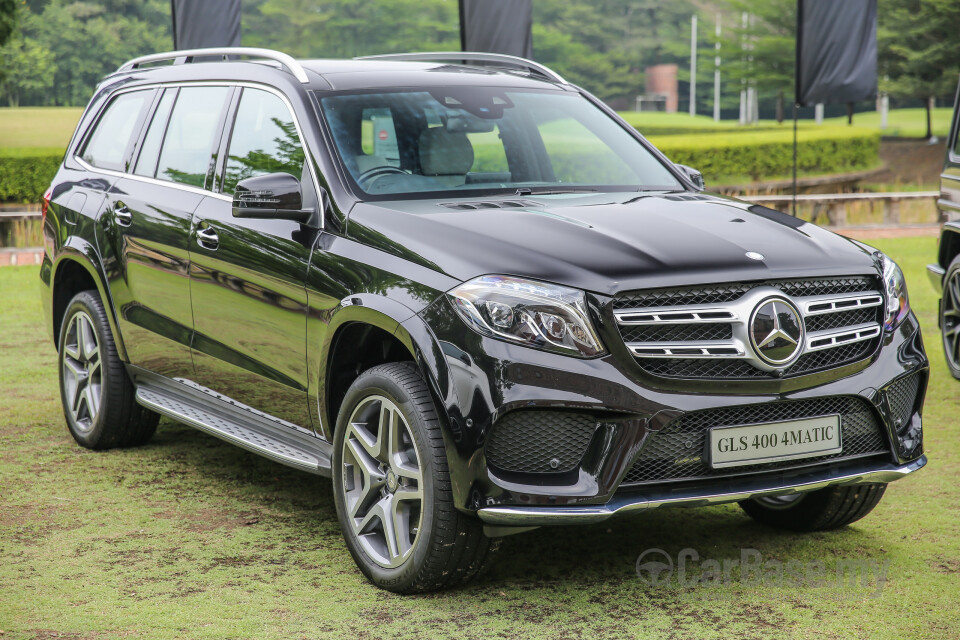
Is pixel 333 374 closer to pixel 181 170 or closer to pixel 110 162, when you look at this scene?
pixel 181 170

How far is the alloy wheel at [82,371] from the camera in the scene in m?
6.32

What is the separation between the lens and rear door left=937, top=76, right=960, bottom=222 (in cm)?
747

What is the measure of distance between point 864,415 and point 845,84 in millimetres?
9490

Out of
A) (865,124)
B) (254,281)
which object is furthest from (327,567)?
(865,124)

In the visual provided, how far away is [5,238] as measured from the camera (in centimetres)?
1756

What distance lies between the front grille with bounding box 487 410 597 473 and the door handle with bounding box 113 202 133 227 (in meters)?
2.81

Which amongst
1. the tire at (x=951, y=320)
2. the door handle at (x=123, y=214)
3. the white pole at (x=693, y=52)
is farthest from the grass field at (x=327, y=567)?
the white pole at (x=693, y=52)

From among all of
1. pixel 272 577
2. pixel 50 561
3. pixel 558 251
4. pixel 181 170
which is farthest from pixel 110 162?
pixel 558 251

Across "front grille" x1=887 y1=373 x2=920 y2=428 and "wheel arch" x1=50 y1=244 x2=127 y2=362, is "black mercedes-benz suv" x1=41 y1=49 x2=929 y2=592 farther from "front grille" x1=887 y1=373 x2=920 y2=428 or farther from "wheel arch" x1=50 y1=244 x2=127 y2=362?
"wheel arch" x1=50 y1=244 x2=127 y2=362

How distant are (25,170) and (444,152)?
2324 centimetres

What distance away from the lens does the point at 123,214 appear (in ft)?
19.2

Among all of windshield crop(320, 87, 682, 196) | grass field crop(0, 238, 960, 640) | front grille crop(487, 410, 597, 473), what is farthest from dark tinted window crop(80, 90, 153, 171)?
front grille crop(487, 410, 597, 473)

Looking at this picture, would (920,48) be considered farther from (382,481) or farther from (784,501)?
(382,481)

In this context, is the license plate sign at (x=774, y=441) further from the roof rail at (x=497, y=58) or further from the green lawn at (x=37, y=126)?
the green lawn at (x=37, y=126)
